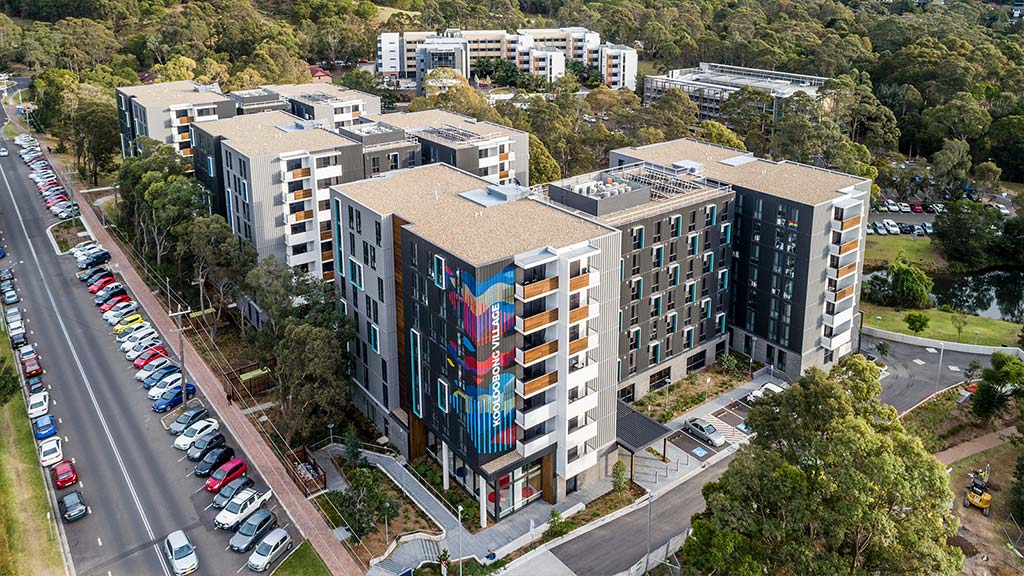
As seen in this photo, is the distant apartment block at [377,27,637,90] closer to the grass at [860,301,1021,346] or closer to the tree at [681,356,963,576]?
the grass at [860,301,1021,346]

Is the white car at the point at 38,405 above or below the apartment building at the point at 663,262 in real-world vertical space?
below

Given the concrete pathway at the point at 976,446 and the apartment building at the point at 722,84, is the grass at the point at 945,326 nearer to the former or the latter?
the concrete pathway at the point at 976,446

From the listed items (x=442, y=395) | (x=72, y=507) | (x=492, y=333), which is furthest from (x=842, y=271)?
(x=72, y=507)

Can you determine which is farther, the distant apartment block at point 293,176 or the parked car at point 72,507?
the distant apartment block at point 293,176

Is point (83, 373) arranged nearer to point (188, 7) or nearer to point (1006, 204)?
point (1006, 204)

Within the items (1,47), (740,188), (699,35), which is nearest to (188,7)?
(1,47)

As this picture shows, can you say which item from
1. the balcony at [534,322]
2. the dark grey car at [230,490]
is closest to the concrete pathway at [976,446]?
the balcony at [534,322]

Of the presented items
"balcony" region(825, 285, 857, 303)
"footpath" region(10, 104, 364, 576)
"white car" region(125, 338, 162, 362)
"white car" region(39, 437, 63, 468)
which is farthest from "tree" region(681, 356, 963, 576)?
"white car" region(125, 338, 162, 362)
